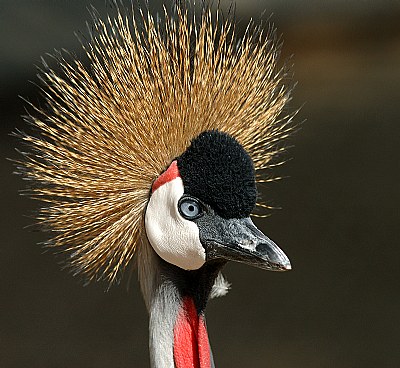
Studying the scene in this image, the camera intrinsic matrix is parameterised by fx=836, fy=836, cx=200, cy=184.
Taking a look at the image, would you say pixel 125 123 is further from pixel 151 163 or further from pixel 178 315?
pixel 178 315

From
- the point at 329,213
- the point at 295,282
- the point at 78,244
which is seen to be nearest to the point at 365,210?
the point at 329,213

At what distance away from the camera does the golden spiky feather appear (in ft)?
4.63

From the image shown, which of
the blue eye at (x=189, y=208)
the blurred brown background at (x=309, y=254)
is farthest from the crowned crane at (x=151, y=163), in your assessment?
the blurred brown background at (x=309, y=254)

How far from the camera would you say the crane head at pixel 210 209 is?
1.32 meters

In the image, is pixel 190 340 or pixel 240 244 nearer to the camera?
pixel 240 244

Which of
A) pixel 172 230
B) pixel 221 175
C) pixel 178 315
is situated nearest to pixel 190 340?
pixel 178 315

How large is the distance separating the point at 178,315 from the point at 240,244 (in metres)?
0.19

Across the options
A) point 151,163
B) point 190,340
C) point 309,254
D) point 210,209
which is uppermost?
point 151,163

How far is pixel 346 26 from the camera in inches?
137

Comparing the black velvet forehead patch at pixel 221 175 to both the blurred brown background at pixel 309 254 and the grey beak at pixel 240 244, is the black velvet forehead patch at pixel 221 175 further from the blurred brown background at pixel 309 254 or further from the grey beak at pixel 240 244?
the blurred brown background at pixel 309 254

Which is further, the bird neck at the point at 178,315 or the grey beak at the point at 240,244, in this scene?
the bird neck at the point at 178,315

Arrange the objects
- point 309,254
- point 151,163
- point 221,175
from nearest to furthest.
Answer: point 221,175 → point 151,163 → point 309,254

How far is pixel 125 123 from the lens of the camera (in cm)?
141

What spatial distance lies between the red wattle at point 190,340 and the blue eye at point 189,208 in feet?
0.52
